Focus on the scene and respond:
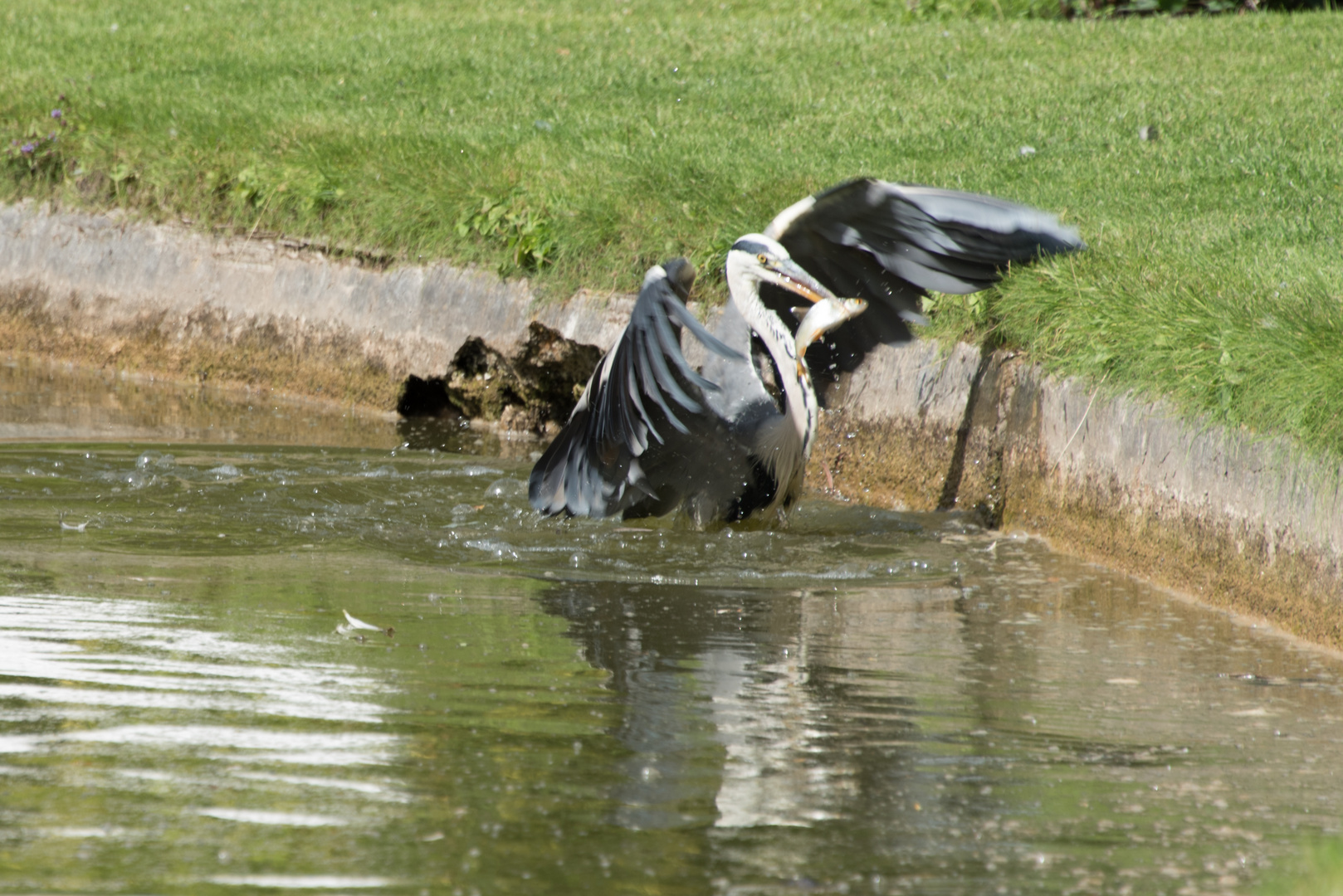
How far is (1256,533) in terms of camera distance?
4168 mm

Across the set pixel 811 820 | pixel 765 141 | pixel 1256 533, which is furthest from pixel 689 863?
pixel 765 141

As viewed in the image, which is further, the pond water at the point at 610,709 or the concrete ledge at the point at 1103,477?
the concrete ledge at the point at 1103,477

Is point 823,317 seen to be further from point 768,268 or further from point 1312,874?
point 1312,874

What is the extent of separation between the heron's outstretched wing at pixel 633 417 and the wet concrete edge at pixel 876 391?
84 cm

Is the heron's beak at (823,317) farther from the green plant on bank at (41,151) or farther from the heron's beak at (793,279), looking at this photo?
the green plant on bank at (41,151)

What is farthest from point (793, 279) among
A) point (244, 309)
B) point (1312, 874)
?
point (244, 309)

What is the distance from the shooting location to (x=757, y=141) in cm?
731

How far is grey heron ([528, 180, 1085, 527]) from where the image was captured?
504 cm

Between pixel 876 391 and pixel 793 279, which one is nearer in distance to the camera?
pixel 793 279

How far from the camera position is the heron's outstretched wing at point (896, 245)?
5125mm

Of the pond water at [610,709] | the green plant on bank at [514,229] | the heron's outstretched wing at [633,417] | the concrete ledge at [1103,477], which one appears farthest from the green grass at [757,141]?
the heron's outstretched wing at [633,417]

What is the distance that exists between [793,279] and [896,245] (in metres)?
0.51

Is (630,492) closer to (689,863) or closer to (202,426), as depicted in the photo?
(202,426)

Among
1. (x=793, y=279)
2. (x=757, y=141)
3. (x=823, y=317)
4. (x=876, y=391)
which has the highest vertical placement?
(x=757, y=141)
